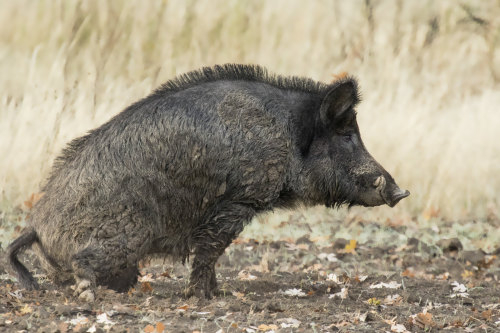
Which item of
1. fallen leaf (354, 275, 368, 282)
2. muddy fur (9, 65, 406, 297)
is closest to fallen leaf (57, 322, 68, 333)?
muddy fur (9, 65, 406, 297)

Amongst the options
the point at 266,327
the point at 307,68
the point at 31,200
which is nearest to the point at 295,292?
the point at 266,327

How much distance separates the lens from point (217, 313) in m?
5.79

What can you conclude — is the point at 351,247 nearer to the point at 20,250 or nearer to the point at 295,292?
the point at 295,292

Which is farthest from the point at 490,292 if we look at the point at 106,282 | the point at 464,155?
the point at 464,155

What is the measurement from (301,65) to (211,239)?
26.9 ft

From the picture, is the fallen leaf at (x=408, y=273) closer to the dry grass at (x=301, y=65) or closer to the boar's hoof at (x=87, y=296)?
the dry grass at (x=301, y=65)

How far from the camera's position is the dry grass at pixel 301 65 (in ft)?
37.9

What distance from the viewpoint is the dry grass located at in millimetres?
11547

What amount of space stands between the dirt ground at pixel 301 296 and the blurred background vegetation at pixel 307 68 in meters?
1.59

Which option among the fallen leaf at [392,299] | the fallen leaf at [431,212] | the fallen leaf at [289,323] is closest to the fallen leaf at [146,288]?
the fallen leaf at [289,323]

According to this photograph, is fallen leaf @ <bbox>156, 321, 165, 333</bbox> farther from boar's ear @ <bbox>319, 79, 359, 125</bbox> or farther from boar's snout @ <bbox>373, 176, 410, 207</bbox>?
boar's snout @ <bbox>373, 176, 410, 207</bbox>

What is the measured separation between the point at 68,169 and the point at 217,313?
5.27 ft

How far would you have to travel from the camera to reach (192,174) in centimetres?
634

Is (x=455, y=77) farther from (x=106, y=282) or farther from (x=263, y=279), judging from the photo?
(x=106, y=282)
